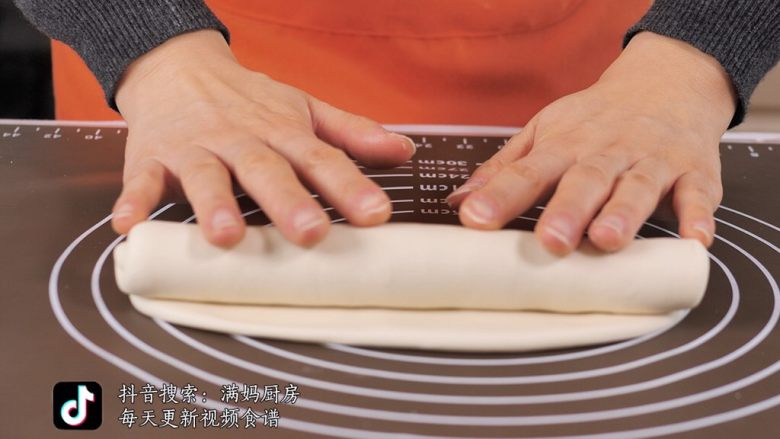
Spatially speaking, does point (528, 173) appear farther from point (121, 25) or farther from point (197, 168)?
point (121, 25)

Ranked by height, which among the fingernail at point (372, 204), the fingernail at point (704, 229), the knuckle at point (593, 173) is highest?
the knuckle at point (593, 173)

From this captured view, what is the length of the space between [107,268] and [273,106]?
210mm

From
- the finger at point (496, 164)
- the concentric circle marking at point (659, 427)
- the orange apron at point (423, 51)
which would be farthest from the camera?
the orange apron at point (423, 51)

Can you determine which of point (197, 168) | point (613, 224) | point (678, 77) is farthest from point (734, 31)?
point (197, 168)

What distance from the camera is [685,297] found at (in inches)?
24.1

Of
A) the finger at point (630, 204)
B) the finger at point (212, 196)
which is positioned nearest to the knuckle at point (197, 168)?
the finger at point (212, 196)

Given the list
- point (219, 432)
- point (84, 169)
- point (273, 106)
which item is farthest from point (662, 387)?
point (84, 169)

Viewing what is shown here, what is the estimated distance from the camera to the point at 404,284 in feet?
1.98

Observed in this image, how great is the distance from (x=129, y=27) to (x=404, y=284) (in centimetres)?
44

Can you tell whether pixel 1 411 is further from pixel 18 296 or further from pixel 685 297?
pixel 685 297

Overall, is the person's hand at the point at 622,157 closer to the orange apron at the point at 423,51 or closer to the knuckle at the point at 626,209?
the knuckle at the point at 626,209

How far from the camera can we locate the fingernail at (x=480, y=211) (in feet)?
2.06

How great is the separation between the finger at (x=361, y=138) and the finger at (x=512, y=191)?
0.37 feet

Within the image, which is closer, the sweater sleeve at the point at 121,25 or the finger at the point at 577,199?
the finger at the point at 577,199
